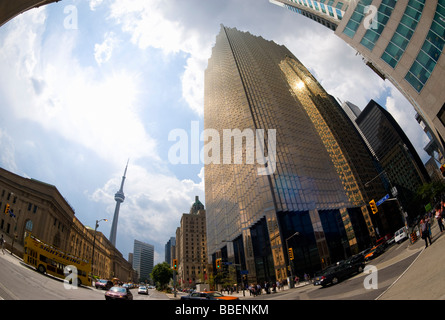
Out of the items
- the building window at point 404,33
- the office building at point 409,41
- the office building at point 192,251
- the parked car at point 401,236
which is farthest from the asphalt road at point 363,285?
the office building at point 192,251

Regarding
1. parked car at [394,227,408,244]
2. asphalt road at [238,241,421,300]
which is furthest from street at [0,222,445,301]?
parked car at [394,227,408,244]

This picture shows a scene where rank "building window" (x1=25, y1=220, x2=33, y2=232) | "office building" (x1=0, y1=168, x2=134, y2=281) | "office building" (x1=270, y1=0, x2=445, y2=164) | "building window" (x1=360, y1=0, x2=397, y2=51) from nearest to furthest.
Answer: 1. "office building" (x1=270, y1=0, x2=445, y2=164)
2. "building window" (x1=360, y1=0, x2=397, y2=51)
3. "office building" (x1=0, y1=168, x2=134, y2=281)
4. "building window" (x1=25, y1=220, x2=33, y2=232)

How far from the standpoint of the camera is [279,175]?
2323 inches

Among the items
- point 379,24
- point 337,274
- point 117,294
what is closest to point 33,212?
point 117,294

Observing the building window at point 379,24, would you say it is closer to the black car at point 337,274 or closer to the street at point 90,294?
the street at point 90,294

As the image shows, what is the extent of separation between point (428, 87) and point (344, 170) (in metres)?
59.9

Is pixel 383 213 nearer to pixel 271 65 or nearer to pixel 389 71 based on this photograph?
pixel 389 71

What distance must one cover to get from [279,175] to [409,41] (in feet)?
129

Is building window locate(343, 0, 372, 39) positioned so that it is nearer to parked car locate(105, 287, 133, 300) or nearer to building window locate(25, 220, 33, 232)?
parked car locate(105, 287, 133, 300)

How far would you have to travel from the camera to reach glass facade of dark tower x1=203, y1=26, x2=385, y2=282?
55.3m

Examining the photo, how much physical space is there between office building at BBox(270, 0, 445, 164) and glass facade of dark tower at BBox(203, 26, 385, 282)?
3566 cm

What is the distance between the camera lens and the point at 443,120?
2338 centimetres
